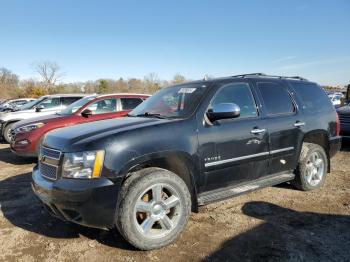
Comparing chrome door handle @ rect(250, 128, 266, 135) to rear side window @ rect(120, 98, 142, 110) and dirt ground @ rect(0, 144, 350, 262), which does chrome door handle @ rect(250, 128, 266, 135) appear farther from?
rear side window @ rect(120, 98, 142, 110)

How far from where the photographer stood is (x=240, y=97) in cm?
467

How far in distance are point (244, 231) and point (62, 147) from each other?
7.28ft

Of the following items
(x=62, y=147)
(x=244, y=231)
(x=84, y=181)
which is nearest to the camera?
(x=84, y=181)

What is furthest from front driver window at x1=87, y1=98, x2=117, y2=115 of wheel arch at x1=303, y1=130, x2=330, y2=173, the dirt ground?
wheel arch at x1=303, y1=130, x2=330, y2=173

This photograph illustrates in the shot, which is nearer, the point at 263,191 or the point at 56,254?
the point at 56,254

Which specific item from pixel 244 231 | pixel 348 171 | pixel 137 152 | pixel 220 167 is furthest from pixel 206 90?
pixel 348 171

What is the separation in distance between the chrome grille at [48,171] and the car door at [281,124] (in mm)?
2791

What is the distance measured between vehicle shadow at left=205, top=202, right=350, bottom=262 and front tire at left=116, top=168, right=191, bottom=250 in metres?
0.55

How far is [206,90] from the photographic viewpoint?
14.5 ft

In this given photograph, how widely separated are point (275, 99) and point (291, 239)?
6.95 ft

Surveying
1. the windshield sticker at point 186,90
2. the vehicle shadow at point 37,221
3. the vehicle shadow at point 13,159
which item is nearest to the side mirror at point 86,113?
the vehicle shadow at point 13,159

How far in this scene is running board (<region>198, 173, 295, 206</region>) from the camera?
408 cm

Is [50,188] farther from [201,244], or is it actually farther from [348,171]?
[348,171]

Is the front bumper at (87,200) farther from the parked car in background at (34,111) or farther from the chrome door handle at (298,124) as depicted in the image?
the parked car in background at (34,111)
